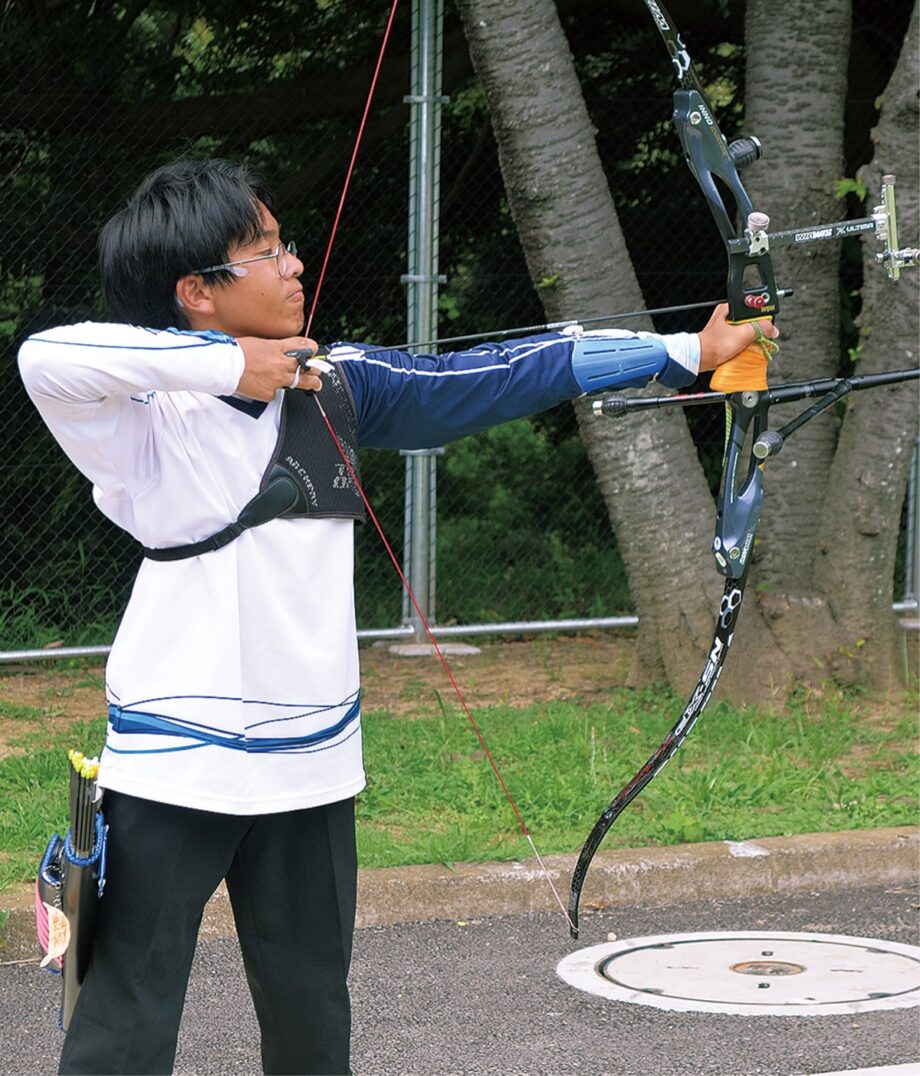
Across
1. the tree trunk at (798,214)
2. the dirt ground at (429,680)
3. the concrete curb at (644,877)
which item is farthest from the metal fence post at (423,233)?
the concrete curb at (644,877)

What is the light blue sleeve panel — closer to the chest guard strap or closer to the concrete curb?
the chest guard strap

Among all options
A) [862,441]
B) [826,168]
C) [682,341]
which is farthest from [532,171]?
[682,341]

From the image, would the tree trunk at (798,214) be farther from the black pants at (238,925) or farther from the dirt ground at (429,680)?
the black pants at (238,925)

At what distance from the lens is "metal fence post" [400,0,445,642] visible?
23.7ft

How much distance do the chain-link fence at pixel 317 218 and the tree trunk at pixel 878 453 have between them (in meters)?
2.10

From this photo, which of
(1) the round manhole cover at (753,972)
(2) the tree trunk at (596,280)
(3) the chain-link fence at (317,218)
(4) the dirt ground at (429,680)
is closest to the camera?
(1) the round manhole cover at (753,972)

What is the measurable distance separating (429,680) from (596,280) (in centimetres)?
195

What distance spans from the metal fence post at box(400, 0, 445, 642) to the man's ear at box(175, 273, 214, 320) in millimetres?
4586

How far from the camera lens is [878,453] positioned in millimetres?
6266

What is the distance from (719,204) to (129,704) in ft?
4.96

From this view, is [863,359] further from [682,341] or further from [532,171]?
[682,341]

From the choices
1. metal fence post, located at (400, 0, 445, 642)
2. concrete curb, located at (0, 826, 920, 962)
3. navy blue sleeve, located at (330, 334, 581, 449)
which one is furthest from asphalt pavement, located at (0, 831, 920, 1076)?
metal fence post, located at (400, 0, 445, 642)

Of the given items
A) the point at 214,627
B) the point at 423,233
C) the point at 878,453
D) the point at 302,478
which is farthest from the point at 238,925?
the point at 423,233

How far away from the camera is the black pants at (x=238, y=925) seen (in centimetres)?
243
